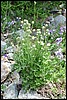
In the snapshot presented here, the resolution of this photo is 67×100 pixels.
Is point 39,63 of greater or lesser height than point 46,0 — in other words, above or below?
below

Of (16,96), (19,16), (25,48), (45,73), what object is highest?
(19,16)

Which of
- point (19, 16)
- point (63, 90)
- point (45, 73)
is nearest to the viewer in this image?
point (45, 73)

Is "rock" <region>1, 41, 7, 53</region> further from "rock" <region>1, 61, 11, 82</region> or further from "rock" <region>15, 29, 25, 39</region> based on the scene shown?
"rock" <region>1, 61, 11, 82</region>

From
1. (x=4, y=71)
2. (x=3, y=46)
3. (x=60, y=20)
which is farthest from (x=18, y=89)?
(x=60, y=20)

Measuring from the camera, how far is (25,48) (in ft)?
13.9

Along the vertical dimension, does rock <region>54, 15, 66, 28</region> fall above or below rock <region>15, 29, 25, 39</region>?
above

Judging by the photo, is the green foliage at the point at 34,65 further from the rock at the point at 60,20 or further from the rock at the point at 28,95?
the rock at the point at 60,20

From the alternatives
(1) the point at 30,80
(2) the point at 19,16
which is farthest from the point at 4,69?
(2) the point at 19,16

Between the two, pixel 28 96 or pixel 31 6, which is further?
pixel 31 6

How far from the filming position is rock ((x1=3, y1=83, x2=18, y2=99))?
4281 millimetres

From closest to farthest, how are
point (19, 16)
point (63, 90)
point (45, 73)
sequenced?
point (45, 73)
point (63, 90)
point (19, 16)

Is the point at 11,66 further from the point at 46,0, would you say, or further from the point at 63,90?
the point at 46,0

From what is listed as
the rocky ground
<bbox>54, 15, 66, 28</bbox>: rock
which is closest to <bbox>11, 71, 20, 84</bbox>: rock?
the rocky ground

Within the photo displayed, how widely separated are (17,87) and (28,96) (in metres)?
0.22
